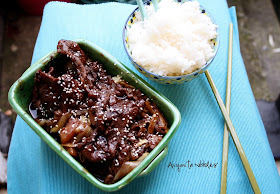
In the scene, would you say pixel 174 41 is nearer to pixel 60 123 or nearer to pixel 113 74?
pixel 113 74

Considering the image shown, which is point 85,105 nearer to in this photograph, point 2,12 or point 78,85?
point 78,85

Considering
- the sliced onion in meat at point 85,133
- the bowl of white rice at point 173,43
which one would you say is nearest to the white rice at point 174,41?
the bowl of white rice at point 173,43

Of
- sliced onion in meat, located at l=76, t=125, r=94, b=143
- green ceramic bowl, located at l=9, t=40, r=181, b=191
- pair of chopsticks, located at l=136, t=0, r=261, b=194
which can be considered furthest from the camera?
pair of chopsticks, located at l=136, t=0, r=261, b=194

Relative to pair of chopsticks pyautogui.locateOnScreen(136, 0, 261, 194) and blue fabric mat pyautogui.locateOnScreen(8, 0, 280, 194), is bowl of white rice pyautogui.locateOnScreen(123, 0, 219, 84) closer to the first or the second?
pair of chopsticks pyautogui.locateOnScreen(136, 0, 261, 194)

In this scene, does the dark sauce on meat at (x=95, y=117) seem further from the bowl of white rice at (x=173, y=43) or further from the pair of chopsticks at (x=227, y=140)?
the pair of chopsticks at (x=227, y=140)

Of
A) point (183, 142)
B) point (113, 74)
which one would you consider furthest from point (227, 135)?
point (113, 74)

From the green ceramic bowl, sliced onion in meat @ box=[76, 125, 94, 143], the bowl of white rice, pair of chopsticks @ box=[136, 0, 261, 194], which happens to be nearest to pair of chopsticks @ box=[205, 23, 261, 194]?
pair of chopsticks @ box=[136, 0, 261, 194]
